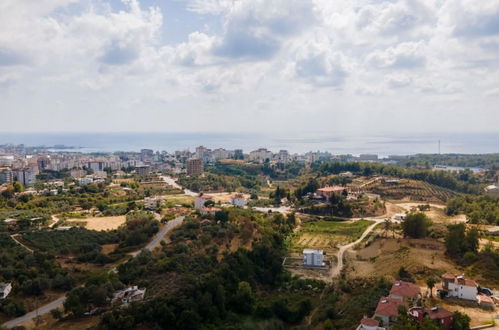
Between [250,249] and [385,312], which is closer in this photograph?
[385,312]

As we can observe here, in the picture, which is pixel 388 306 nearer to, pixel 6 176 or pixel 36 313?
pixel 36 313

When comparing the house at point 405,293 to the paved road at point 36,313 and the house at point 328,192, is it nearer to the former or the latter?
the paved road at point 36,313

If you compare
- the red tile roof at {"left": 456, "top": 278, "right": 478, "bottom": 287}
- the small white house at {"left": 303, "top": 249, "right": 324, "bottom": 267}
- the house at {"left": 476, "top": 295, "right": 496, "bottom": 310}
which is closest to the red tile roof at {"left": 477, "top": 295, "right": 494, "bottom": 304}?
the house at {"left": 476, "top": 295, "right": 496, "bottom": 310}

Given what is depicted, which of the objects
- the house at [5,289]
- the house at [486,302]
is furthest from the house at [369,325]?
the house at [5,289]

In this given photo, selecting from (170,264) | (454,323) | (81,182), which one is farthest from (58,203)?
(454,323)

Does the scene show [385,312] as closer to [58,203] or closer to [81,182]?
[58,203]
